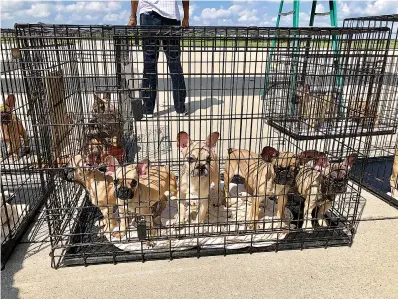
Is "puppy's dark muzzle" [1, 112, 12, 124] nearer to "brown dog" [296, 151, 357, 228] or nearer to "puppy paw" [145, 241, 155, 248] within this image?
"puppy paw" [145, 241, 155, 248]

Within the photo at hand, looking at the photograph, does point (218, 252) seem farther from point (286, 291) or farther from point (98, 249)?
point (98, 249)

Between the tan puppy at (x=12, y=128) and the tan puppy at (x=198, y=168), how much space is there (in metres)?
2.68

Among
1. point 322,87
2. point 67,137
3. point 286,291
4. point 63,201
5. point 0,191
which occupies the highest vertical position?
point 322,87

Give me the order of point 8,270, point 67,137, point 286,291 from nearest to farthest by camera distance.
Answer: point 286,291 → point 8,270 → point 67,137

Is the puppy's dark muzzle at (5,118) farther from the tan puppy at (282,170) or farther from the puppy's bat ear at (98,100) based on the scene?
the tan puppy at (282,170)

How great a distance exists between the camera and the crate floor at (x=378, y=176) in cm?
443

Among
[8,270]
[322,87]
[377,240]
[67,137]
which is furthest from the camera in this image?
[322,87]

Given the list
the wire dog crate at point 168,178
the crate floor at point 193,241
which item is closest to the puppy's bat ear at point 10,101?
the wire dog crate at point 168,178

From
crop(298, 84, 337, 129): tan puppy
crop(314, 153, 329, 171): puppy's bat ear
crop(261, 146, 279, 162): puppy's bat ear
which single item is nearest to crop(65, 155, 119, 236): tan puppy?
crop(261, 146, 279, 162): puppy's bat ear

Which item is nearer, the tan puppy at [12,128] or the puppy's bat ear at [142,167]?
the puppy's bat ear at [142,167]

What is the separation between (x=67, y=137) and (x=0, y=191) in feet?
2.92

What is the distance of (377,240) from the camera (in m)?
3.53

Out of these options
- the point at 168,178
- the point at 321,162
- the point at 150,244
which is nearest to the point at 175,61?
the point at 168,178

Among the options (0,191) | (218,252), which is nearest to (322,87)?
(218,252)
